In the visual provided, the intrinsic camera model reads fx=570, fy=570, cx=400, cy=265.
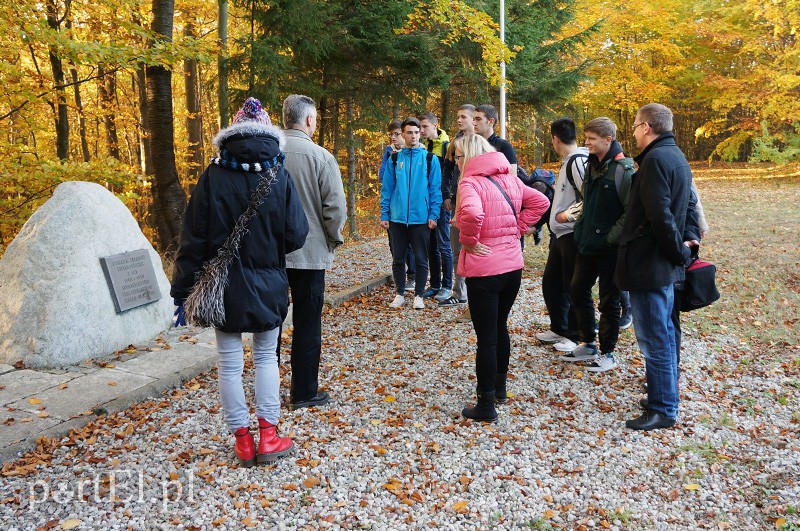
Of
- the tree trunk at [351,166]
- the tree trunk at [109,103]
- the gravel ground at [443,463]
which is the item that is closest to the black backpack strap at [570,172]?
the gravel ground at [443,463]

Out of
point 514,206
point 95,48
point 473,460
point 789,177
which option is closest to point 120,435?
point 473,460

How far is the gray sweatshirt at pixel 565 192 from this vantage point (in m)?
4.81

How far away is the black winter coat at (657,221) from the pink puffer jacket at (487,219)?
71cm

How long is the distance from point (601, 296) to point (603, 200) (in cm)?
83

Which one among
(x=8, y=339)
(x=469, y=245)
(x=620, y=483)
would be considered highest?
(x=469, y=245)

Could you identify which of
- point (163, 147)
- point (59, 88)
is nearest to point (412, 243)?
point (163, 147)

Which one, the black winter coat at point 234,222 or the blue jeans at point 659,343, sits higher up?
the black winter coat at point 234,222

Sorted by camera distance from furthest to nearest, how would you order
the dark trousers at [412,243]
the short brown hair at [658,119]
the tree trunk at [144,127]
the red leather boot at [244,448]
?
1. the tree trunk at [144,127]
2. the dark trousers at [412,243]
3. the short brown hair at [658,119]
4. the red leather boot at [244,448]

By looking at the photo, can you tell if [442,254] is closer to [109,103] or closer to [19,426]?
[19,426]

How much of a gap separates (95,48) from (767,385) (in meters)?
7.47

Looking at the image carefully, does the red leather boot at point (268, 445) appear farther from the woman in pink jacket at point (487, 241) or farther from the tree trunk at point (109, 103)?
the tree trunk at point (109, 103)

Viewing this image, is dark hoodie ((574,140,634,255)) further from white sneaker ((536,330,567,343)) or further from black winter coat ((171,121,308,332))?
black winter coat ((171,121,308,332))

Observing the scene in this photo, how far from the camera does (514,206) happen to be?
12.5ft

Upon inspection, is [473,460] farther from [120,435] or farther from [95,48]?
[95,48]
